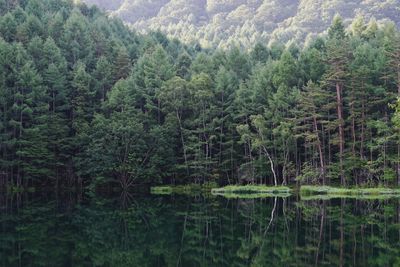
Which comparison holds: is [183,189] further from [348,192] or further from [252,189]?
[348,192]

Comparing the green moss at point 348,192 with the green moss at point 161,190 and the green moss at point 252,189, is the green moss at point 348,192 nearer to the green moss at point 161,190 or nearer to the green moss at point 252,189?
the green moss at point 252,189

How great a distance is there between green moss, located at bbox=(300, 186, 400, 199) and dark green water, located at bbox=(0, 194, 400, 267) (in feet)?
42.2

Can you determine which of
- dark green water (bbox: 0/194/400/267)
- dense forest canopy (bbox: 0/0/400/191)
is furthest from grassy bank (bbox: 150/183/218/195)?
dark green water (bbox: 0/194/400/267)

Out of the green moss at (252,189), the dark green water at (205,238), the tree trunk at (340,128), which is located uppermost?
the tree trunk at (340,128)

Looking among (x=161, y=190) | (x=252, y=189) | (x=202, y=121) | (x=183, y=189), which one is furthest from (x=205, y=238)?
(x=202, y=121)

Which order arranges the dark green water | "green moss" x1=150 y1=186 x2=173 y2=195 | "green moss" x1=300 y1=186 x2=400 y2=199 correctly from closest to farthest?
1. the dark green water
2. "green moss" x1=300 y1=186 x2=400 y2=199
3. "green moss" x1=150 y1=186 x2=173 y2=195

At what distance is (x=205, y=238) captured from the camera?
19406 mm

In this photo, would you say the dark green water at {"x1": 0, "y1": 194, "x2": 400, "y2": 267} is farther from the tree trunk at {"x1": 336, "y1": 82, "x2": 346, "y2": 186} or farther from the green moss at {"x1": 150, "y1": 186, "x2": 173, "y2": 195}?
the green moss at {"x1": 150, "y1": 186, "x2": 173, "y2": 195}

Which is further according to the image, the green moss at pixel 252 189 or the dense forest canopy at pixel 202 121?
the dense forest canopy at pixel 202 121

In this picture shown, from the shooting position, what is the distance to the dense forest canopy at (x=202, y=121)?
163 ft

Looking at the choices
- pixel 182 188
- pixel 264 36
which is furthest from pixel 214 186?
pixel 264 36

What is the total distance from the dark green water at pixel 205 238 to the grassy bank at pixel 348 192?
12784 millimetres

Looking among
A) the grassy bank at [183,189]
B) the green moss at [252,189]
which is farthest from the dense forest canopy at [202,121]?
the green moss at [252,189]

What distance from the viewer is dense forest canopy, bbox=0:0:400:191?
49.6m
